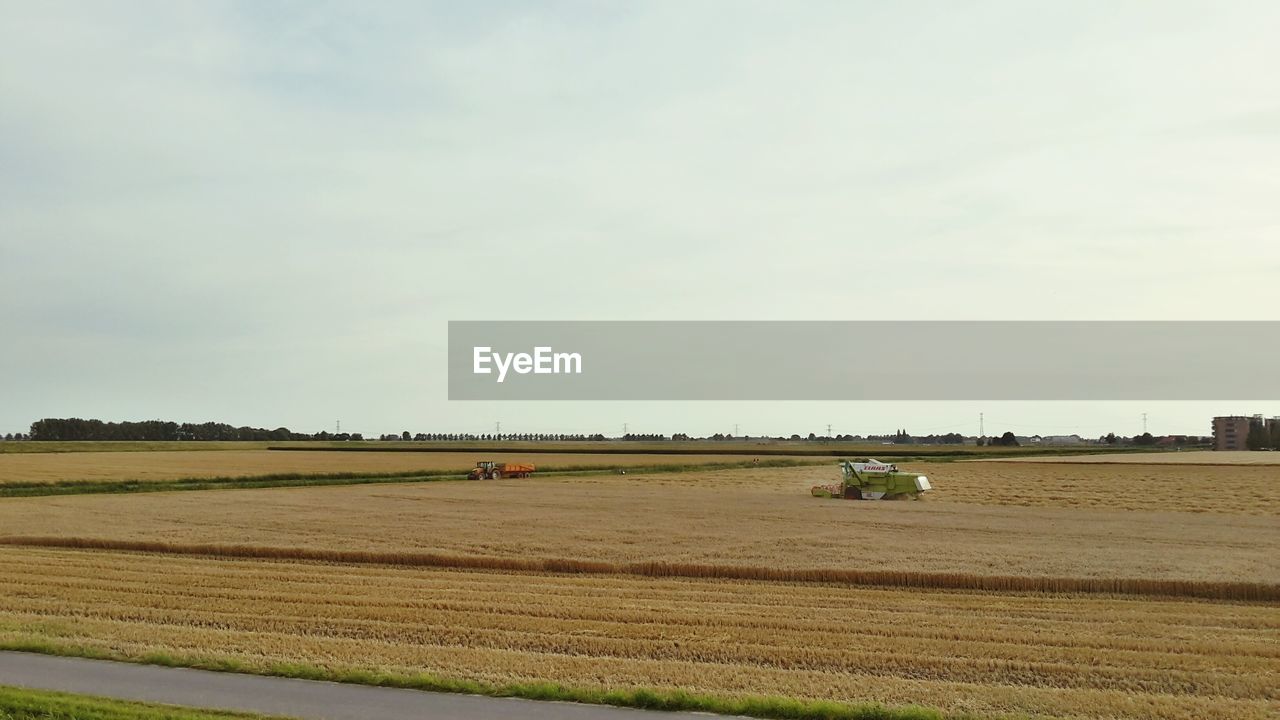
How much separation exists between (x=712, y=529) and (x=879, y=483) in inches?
763

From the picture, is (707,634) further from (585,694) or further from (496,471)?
(496,471)

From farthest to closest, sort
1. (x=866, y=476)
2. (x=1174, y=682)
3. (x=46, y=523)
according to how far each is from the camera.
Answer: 1. (x=866, y=476)
2. (x=46, y=523)
3. (x=1174, y=682)

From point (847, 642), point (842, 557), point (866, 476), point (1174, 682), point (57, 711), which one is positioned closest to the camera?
point (57, 711)

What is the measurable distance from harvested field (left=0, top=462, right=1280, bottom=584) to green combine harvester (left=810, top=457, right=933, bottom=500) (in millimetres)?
2114

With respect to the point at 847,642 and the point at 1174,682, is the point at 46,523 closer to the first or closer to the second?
the point at 847,642

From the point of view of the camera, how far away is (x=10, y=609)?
19812 millimetres

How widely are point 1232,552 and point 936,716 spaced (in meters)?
19.9

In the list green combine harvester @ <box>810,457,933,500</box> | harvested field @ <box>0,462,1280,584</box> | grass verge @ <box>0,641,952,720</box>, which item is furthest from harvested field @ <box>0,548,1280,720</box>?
green combine harvester @ <box>810,457,933,500</box>

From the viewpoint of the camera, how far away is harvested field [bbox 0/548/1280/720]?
1419cm

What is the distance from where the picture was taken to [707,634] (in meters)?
17.6

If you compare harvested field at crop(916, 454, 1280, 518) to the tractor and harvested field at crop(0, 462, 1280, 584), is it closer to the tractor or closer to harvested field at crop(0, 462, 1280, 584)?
harvested field at crop(0, 462, 1280, 584)

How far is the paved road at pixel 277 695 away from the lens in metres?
12.6

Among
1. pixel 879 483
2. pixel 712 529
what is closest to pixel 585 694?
pixel 712 529

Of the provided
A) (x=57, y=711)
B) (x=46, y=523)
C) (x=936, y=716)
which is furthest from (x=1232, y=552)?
(x=46, y=523)
